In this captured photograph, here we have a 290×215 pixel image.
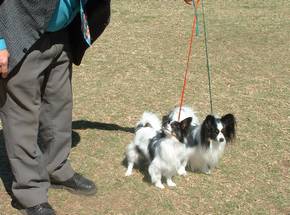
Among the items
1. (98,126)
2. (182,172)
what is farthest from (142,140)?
(98,126)

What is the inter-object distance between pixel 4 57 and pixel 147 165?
1.82 m

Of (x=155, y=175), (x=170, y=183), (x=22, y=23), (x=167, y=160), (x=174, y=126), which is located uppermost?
(x=22, y=23)

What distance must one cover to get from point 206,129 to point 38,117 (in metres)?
1.41

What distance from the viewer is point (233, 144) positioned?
187 inches

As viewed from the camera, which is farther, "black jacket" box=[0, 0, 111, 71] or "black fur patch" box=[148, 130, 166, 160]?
"black fur patch" box=[148, 130, 166, 160]

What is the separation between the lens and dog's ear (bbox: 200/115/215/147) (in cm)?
413

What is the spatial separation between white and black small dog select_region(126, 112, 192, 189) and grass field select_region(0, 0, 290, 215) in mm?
135

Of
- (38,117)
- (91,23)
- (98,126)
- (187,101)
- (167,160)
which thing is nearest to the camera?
(38,117)

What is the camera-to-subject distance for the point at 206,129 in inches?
164

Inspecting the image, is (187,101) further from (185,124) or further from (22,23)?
(22,23)

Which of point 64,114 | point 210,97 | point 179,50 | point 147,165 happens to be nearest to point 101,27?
point 64,114

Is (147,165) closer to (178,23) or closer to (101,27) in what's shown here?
(101,27)

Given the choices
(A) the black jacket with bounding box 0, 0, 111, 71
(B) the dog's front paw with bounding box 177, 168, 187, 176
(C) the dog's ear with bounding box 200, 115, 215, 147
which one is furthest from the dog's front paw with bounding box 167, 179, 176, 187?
(A) the black jacket with bounding box 0, 0, 111, 71

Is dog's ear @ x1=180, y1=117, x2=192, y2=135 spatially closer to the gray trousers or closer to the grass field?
the grass field
